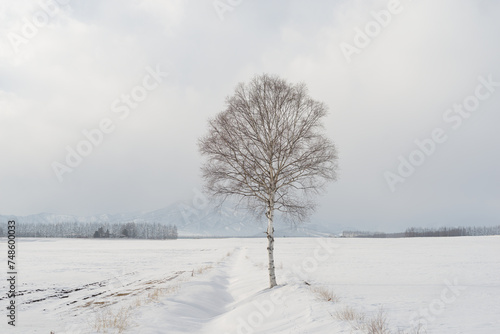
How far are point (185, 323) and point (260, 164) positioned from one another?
8.85 metres

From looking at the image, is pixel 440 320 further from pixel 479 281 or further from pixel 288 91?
Result: pixel 479 281

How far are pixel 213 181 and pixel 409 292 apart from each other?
12.2 meters

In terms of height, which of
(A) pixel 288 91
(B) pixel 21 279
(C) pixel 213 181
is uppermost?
(A) pixel 288 91

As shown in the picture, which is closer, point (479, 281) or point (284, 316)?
point (284, 316)

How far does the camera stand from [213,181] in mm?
16891

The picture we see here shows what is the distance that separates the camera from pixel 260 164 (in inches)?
669

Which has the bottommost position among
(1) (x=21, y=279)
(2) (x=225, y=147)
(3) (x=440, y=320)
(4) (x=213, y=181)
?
(1) (x=21, y=279)

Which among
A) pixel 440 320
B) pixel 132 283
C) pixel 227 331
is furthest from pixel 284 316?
pixel 132 283

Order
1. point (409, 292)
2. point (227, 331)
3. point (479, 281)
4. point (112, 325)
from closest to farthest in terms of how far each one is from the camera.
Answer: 1. point (112, 325)
2. point (227, 331)
3. point (409, 292)
4. point (479, 281)

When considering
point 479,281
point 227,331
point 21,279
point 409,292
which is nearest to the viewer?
point 227,331

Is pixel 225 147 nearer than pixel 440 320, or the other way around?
pixel 440 320

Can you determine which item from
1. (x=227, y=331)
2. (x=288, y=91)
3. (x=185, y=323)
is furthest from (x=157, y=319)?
(x=288, y=91)

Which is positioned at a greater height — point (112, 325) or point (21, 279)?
point (112, 325)

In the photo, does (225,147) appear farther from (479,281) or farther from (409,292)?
(479,281)
